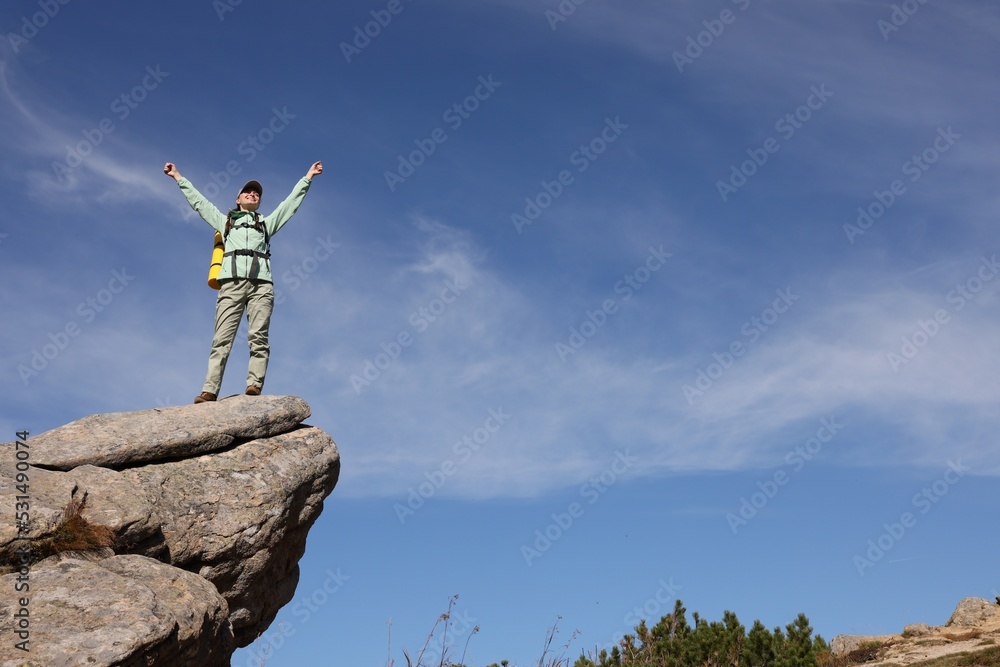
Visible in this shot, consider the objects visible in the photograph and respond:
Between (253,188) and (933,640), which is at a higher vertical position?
(253,188)

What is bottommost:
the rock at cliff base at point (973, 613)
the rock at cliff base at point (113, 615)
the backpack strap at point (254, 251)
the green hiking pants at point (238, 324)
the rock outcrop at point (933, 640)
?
the rock at cliff base at point (113, 615)

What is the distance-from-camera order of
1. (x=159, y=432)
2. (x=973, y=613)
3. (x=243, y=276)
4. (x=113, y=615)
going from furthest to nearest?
1. (x=973, y=613)
2. (x=243, y=276)
3. (x=159, y=432)
4. (x=113, y=615)

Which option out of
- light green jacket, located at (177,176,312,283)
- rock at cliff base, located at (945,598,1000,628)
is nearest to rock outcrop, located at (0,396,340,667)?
light green jacket, located at (177,176,312,283)

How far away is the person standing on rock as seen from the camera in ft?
46.3

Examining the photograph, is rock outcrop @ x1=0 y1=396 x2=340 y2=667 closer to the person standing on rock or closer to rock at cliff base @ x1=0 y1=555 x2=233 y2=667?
rock at cliff base @ x1=0 y1=555 x2=233 y2=667

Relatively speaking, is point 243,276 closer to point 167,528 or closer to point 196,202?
point 196,202

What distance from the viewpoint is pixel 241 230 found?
14.5 m

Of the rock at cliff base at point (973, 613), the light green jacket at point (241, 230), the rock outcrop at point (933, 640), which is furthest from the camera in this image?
the rock at cliff base at point (973, 613)

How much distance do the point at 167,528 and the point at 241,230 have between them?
531 cm

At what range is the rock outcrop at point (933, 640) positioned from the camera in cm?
2333

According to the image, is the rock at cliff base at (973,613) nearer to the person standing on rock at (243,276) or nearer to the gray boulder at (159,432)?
the gray boulder at (159,432)

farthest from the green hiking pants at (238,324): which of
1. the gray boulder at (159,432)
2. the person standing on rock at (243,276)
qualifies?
the gray boulder at (159,432)

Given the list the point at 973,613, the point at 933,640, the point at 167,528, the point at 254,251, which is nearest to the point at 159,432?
the point at 167,528

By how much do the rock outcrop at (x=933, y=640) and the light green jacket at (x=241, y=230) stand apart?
1974 centimetres
